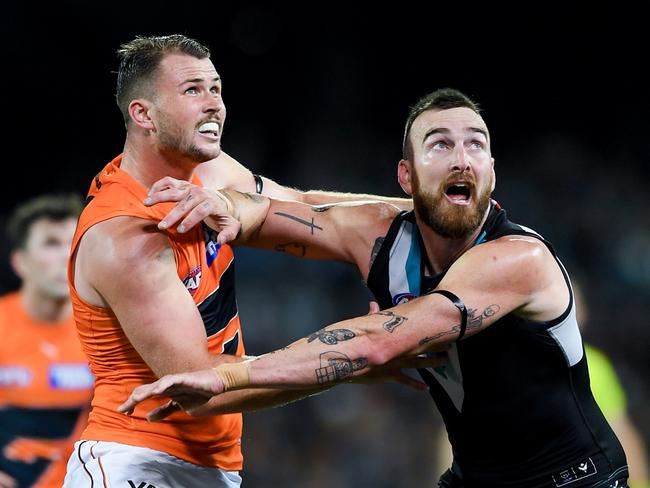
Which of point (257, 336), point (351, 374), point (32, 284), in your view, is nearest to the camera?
point (351, 374)

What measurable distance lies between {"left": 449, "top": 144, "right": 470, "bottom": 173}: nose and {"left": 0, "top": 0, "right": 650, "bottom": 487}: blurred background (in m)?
5.25

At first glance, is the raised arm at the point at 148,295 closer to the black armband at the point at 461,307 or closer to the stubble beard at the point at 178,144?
the stubble beard at the point at 178,144

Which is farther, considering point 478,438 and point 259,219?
point 259,219

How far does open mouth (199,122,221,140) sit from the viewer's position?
12.8ft

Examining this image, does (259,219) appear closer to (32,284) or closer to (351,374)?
(351,374)

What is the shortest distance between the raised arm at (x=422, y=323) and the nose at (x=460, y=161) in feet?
1.17

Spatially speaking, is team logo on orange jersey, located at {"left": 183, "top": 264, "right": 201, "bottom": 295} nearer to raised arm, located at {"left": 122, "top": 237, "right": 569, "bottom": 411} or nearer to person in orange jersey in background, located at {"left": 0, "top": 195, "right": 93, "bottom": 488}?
raised arm, located at {"left": 122, "top": 237, "right": 569, "bottom": 411}

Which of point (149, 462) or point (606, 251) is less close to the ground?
point (606, 251)

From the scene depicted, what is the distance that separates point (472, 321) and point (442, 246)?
61 cm

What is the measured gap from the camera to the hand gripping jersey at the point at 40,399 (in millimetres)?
5809

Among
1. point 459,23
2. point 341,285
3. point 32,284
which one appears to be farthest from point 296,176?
point 32,284

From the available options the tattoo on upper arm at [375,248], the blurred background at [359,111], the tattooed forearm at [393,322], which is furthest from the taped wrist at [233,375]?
the blurred background at [359,111]

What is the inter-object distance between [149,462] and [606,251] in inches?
274

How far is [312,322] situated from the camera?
370 inches
